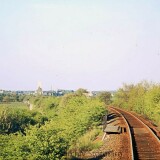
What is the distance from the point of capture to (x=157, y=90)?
40219 millimetres

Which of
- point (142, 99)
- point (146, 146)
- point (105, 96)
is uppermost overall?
point (105, 96)

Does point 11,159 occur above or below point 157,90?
below

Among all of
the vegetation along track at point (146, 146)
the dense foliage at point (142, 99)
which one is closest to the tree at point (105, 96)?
the dense foliage at point (142, 99)

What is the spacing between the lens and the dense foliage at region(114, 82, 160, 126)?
3988cm

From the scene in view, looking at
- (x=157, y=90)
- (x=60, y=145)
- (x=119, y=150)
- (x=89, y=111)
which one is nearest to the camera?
(x=60, y=145)

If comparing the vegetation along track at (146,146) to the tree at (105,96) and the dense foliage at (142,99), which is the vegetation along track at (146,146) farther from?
the tree at (105,96)

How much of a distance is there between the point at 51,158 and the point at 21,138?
1.89 meters

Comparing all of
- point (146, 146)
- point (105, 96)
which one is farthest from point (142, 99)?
point (105, 96)

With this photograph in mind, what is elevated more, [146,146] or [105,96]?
[105,96]

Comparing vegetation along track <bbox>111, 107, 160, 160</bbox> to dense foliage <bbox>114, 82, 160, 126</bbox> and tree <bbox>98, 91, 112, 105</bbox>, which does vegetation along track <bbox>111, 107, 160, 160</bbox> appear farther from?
tree <bbox>98, 91, 112, 105</bbox>

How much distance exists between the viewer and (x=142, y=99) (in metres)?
51.7

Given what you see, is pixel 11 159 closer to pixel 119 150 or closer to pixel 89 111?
pixel 119 150

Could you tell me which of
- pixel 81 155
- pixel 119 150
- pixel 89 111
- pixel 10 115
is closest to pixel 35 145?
pixel 81 155

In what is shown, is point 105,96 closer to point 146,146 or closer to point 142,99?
point 142,99
